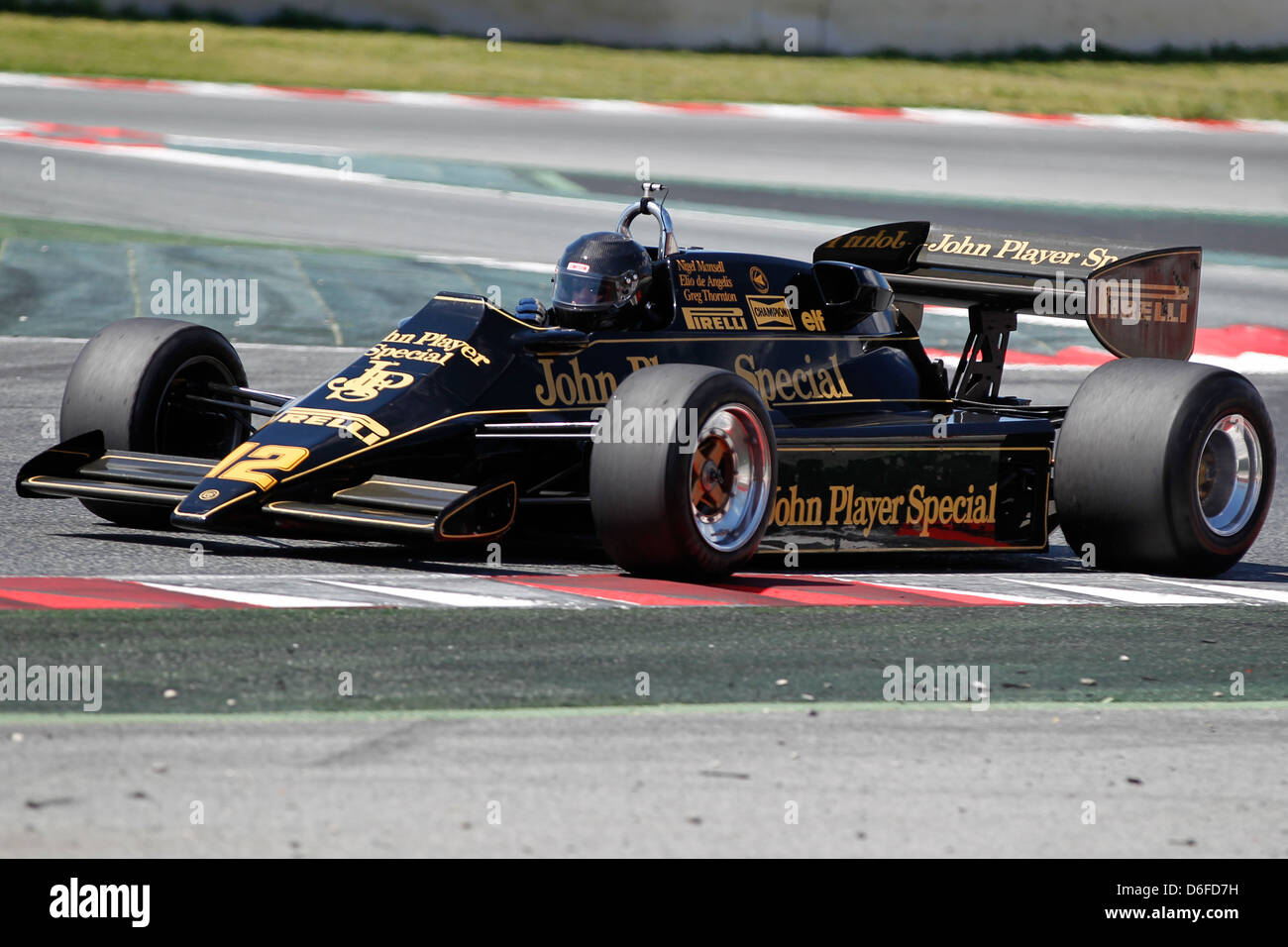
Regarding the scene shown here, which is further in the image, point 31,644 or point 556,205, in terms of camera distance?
point 556,205

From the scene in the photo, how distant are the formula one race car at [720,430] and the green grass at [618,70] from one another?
→ 19582 millimetres

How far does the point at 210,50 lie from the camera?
2944cm

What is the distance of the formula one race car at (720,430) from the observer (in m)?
7.21

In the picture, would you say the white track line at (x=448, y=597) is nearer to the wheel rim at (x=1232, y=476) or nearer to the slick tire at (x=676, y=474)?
the slick tire at (x=676, y=474)

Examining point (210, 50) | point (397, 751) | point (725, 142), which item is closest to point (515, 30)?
point (210, 50)

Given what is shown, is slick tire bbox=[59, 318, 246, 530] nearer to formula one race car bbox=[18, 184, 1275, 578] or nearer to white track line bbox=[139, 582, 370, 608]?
formula one race car bbox=[18, 184, 1275, 578]

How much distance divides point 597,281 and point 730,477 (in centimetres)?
117

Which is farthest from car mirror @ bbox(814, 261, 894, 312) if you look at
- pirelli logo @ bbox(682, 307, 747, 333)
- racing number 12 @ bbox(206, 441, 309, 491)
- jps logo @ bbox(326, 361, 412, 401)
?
racing number 12 @ bbox(206, 441, 309, 491)

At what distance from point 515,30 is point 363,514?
1022 inches

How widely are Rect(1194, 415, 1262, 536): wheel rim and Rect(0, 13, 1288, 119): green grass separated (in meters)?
20.3

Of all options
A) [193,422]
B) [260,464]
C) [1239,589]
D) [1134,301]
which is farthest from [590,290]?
[1239,589]

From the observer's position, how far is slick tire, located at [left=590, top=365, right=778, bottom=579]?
7.03 metres

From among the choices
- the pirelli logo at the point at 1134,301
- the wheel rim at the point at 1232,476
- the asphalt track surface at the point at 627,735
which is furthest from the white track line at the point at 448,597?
the pirelli logo at the point at 1134,301
